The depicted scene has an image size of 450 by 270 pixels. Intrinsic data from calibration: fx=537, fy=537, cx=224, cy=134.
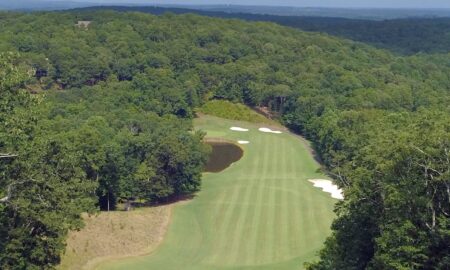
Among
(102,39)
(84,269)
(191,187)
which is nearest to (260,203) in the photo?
(191,187)

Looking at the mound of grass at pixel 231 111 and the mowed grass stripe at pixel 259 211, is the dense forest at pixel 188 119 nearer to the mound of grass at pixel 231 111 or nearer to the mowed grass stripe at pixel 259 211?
the mound of grass at pixel 231 111

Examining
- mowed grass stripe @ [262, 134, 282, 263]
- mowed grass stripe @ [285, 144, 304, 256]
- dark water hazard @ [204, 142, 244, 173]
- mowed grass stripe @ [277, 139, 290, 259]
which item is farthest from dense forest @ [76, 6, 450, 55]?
mowed grass stripe @ [285, 144, 304, 256]

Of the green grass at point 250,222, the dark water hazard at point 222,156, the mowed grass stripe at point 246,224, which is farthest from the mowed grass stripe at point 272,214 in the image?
the dark water hazard at point 222,156

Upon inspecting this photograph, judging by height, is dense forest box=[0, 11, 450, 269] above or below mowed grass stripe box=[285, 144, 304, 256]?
above

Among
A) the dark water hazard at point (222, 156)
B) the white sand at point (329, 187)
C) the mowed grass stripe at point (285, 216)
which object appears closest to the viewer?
the mowed grass stripe at point (285, 216)

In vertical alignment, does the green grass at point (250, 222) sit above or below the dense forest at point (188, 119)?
below

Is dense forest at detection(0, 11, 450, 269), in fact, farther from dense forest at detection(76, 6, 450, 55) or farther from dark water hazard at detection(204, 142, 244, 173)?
dense forest at detection(76, 6, 450, 55)
